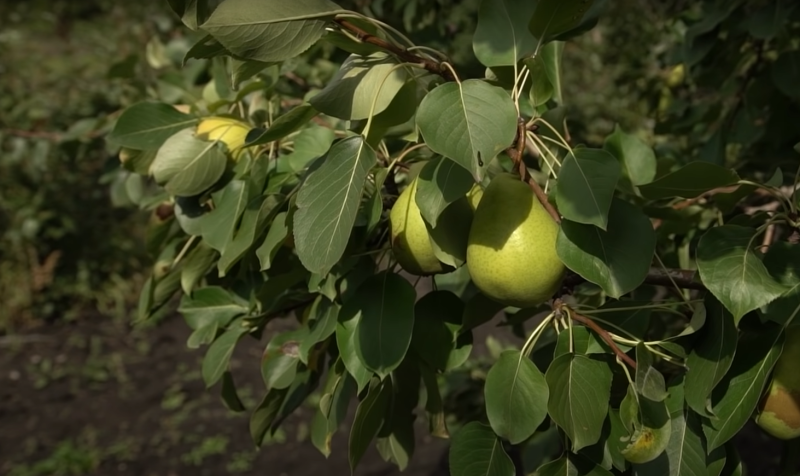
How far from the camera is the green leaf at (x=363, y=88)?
0.80m

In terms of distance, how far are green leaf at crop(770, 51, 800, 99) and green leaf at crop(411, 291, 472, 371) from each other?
0.92 m

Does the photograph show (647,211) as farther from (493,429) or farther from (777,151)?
(777,151)

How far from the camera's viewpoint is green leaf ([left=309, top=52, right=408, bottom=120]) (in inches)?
31.7

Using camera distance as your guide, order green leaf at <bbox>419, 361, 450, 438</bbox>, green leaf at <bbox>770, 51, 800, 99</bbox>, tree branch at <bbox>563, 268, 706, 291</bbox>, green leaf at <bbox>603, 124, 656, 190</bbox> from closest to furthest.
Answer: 1. tree branch at <bbox>563, 268, 706, 291</bbox>
2. green leaf at <bbox>419, 361, 450, 438</bbox>
3. green leaf at <bbox>603, 124, 656, 190</bbox>
4. green leaf at <bbox>770, 51, 800, 99</bbox>

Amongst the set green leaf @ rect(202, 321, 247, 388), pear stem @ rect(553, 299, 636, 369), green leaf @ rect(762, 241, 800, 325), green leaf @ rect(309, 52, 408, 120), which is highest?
green leaf @ rect(309, 52, 408, 120)

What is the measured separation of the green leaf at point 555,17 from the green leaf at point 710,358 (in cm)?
35

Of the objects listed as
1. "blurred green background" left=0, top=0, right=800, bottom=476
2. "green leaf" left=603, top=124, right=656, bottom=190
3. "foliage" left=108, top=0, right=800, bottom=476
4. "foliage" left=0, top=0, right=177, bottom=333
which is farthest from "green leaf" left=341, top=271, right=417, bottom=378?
"foliage" left=0, top=0, right=177, bottom=333

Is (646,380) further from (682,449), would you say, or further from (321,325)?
(321,325)

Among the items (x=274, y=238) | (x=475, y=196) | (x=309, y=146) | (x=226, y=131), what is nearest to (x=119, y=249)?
(x=226, y=131)

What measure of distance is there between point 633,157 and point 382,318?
500mm

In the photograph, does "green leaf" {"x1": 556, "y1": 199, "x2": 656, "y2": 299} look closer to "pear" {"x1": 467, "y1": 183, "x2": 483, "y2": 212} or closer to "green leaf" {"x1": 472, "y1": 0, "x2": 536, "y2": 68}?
"pear" {"x1": 467, "y1": 183, "x2": 483, "y2": 212}

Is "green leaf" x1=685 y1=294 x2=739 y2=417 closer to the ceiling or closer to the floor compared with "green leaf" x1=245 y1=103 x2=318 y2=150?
closer to the floor

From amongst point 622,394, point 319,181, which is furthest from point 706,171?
point 319,181

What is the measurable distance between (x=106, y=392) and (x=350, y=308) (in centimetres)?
290
